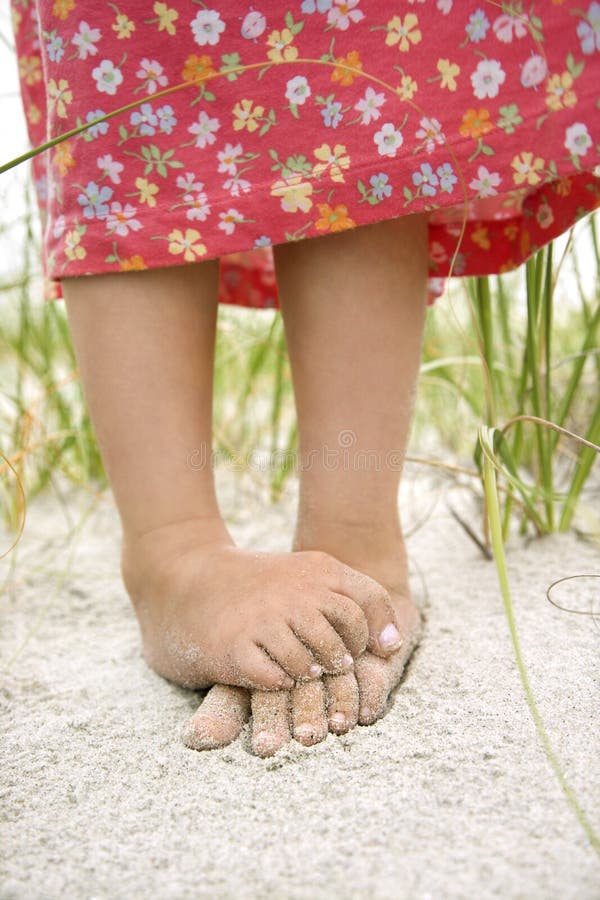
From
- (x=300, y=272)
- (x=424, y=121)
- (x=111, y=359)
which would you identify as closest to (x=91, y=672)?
(x=111, y=359)

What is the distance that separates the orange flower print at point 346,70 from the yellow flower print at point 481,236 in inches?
9.6

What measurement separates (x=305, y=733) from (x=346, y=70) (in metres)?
0.53

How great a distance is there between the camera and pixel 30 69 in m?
0.72

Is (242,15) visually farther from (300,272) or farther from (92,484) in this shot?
(92,484)

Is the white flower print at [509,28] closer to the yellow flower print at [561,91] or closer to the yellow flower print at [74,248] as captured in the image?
the yellow flower print at [561,91]

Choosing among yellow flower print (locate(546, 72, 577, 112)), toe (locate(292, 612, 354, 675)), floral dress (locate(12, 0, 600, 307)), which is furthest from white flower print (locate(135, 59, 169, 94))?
toe (locate(292, 612, 354, 675))

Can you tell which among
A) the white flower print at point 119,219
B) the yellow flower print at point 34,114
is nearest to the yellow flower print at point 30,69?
the yellow flower print at point 34,114

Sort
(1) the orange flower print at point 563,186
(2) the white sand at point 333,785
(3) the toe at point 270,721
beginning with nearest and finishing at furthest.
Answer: (2) the white sand at point 333,785 → (3) the toe at point 270,721 → (1) the orange flower print at point 563,186

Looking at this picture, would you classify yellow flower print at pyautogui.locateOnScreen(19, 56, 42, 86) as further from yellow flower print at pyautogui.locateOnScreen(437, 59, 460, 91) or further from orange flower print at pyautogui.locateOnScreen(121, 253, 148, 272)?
yellow flower print at pyautogui.locateOnScreen(437, 59, 460, 91)

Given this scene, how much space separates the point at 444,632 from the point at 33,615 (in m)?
0.49

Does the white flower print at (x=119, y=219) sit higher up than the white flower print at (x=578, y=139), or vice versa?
the white flower print at (x=578, y=139)

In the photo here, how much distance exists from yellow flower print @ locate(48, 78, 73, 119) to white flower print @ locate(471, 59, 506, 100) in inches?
13.2

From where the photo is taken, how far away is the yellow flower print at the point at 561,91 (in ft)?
1.86

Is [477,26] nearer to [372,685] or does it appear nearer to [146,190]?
[146,190]
